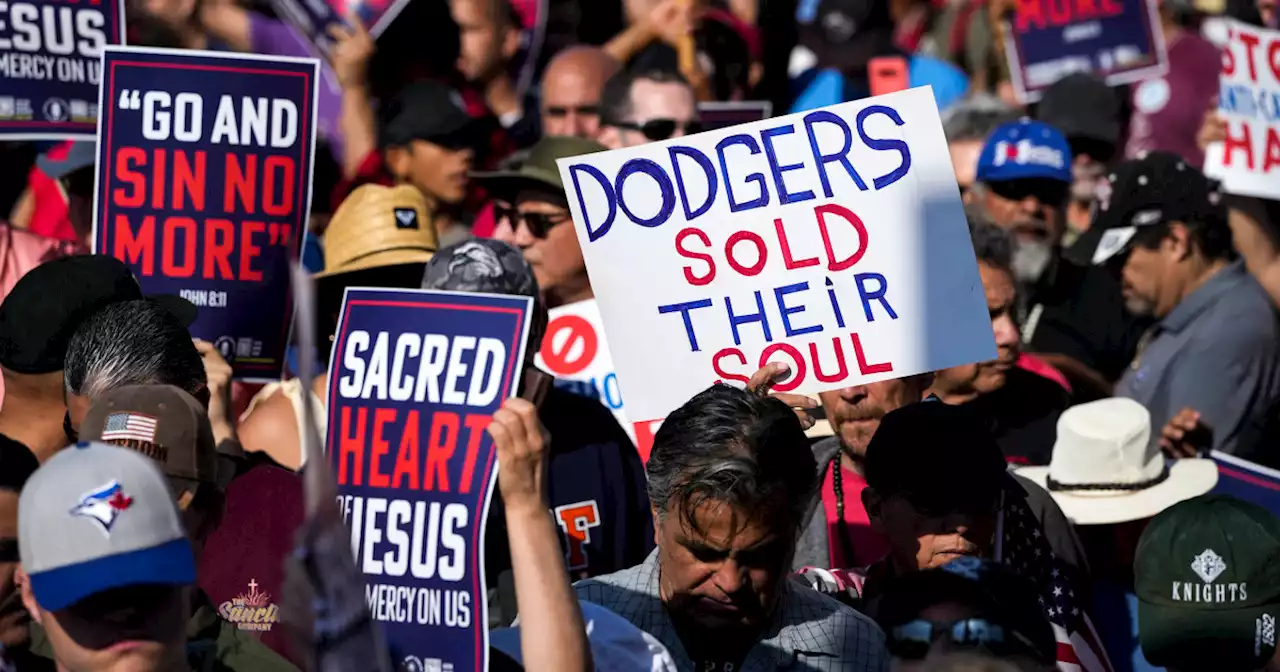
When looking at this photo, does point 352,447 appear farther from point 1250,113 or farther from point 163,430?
point 1250,113

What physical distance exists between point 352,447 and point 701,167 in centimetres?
116

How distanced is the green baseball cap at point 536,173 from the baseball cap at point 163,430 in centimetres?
319

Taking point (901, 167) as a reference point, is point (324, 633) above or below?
below

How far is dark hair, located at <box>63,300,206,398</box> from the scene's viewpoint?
4758 millimetres

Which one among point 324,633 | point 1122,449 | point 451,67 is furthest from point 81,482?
point 451,67

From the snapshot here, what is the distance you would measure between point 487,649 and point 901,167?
1664 millimetres

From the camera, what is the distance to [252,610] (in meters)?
4.79

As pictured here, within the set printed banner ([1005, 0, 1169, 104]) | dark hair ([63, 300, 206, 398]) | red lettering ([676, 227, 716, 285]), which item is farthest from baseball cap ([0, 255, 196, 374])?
printed banner ([1005, 0, 1169, 104])

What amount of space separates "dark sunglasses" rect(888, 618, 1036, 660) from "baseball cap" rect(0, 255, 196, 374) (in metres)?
2.36

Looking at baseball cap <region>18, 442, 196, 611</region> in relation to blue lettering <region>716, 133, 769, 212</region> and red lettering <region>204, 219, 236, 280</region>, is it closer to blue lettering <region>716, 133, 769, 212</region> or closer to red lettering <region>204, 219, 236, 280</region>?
blue lettering <region>716, 133, 769, 212</region>

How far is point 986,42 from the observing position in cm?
1281

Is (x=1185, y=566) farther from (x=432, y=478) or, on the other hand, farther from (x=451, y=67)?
(x=451, y=67)

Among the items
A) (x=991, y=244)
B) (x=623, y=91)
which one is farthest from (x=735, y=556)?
(x=623, y=91)

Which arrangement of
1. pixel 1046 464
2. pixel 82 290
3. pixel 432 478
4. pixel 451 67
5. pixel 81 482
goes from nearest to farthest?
pixel 81 482
pixel 432 478
pixel 82 290
pixel 1046 464
pixel 451 67
